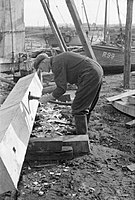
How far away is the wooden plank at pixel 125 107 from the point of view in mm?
7020

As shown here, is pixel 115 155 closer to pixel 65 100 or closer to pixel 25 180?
pixel 25 180

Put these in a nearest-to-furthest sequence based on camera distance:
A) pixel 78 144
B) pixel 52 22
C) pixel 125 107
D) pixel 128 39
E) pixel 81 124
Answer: pixel 78 144 < pixel 81 124 < pixel 125 107 < pixel 52 22 < pixel 128 39

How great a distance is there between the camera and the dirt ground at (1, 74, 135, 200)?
399 cm

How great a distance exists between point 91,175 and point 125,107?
3035 mm

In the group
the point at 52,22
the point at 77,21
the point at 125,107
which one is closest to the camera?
the point at 125,107

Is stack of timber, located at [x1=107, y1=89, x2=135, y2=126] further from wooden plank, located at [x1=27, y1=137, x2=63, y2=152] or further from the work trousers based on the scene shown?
wooden plank, located at [x1=27, y1=137, x2=63, y2=152]

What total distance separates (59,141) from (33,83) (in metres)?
1.39

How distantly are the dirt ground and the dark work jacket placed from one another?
3.60 feet

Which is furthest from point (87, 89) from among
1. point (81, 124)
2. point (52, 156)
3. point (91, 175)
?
point (91, 175)

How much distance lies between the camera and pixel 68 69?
5.22 metres

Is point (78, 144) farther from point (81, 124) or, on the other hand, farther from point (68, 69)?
point (68, 69)

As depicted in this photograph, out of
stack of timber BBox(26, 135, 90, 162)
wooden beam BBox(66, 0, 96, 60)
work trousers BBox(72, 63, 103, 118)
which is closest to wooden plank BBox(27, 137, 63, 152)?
stack of timber BBox(26, 135, 90, 162)

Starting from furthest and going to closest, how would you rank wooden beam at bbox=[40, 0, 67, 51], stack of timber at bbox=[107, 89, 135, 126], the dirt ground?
wooden beam at bbox=[40, 0, 67, 51], stack of timber at bbox=[107, 89, 135, 126], the dirt ground

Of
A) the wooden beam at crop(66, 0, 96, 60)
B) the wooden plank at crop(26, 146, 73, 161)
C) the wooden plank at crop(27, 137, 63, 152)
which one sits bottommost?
the wooden plank at crop(26, 146, 73, 161)
